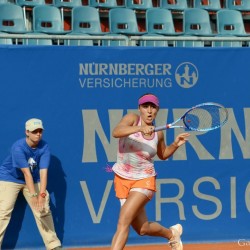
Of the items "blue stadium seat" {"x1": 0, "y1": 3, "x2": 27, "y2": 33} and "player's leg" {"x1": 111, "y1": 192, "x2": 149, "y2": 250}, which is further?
"blue stadium seat" {"x1": 0, "y1": 3, "x2": 27, "y2": 33}

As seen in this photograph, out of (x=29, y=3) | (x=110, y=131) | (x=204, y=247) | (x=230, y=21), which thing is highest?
(x=29, y=3)

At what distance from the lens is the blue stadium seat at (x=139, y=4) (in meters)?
13.4

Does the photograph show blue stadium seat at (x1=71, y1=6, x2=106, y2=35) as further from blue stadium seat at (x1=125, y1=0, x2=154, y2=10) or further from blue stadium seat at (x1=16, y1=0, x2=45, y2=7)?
blue stadium seat at (x1=125, y1=0, x2=154, y2=10)

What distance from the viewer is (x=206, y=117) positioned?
7.61 m

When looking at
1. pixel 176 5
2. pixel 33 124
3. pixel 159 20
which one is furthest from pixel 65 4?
pixel 33 124

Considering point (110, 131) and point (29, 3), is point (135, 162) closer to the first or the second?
point (110, 131)

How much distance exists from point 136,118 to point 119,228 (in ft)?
3.26

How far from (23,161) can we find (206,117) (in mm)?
1929

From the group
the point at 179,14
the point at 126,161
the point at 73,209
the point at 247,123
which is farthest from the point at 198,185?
the point at 179,14

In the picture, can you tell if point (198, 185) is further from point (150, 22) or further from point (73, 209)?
point (150, 22)

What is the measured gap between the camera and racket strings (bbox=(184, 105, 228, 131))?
746 centimetres

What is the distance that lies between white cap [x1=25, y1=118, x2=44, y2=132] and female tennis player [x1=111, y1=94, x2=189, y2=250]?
123cm

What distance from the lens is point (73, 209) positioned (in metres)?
8.70

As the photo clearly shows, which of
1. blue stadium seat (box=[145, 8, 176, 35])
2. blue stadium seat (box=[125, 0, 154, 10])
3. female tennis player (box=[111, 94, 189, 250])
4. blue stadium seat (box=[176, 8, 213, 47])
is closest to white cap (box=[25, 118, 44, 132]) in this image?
female tennis player (box=[111, 94, 189, 250])
